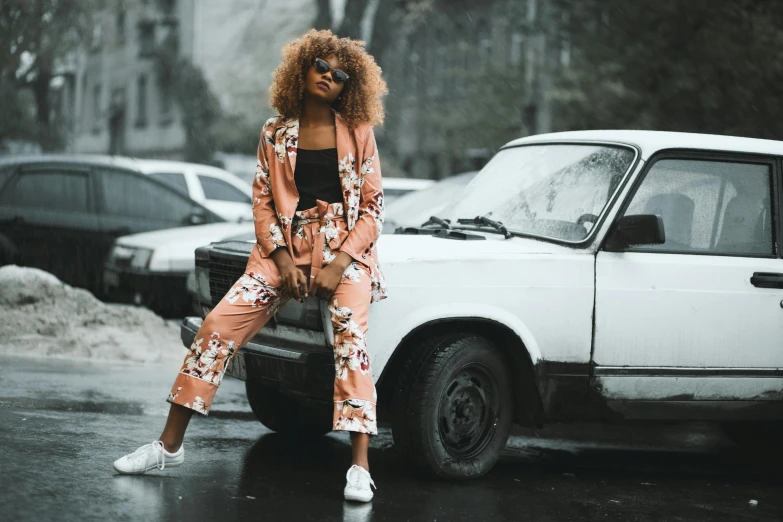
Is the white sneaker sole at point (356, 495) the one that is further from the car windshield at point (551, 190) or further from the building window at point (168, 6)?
the building window at point (168, 6)

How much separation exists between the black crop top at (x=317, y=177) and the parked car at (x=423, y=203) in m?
4.94

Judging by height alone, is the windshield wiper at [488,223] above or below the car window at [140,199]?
above

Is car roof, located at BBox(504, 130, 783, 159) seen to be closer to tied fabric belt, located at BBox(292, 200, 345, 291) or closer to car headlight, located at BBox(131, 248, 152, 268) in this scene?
tied fabric belt, located at BBox(292, 200, 345, 291)

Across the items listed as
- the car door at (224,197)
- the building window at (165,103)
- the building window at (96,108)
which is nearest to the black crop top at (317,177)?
the car door at (224,197)

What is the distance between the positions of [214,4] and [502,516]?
101 ft

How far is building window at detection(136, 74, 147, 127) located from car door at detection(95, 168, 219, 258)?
23.1 metres

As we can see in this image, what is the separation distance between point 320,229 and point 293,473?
1220mm

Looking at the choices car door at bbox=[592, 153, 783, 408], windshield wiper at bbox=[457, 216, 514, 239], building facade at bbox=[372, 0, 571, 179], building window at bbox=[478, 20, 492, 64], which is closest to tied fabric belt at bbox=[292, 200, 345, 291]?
windshield wiper at bbox=[457, 216, 514, 239]

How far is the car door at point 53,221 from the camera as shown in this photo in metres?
11.6

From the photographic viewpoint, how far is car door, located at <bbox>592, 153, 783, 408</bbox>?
18.8ft

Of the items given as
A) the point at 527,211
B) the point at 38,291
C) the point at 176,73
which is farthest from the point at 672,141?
the point at 176,73

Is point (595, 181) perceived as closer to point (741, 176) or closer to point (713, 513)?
point (741, 176)

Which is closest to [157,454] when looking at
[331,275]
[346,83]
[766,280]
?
[331,275]

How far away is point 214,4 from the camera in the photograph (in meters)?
33.9
